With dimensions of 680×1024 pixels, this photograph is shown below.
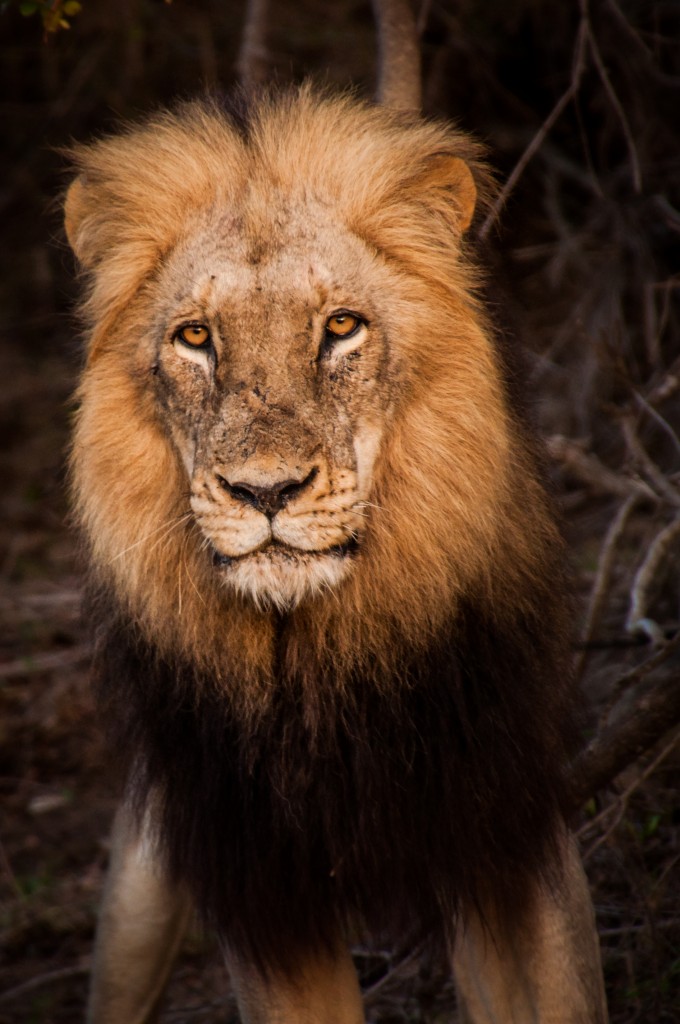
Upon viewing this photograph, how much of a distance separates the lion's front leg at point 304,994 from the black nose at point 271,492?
1.06 m

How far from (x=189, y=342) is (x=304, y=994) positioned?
4.72ft

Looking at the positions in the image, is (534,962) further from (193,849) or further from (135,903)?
(135,903)

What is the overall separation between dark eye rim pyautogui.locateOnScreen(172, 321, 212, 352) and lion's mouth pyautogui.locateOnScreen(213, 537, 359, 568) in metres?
0.46

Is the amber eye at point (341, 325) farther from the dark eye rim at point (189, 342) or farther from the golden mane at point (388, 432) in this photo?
the dark eye rim at point (189, 342)

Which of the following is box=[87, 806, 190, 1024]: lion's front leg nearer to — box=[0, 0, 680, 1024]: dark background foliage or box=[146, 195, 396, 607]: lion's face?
box=[0, 0, 680, 1024]: dark background foliage

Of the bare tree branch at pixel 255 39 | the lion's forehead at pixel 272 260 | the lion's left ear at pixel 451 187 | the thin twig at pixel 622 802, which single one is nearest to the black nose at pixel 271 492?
the lion's forehead at pixel 272 260

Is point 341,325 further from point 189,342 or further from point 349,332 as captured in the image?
point 189,342

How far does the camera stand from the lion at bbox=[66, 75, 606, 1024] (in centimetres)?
264

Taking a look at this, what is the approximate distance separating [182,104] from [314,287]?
76 centimetres

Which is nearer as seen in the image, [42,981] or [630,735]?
[630,735]

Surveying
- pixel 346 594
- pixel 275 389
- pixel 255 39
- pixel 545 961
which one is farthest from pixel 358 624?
pixel 255 39

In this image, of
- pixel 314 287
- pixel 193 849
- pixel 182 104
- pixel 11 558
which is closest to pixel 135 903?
pixel 193 849

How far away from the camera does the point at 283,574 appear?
242cm

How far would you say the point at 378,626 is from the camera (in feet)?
8.78
